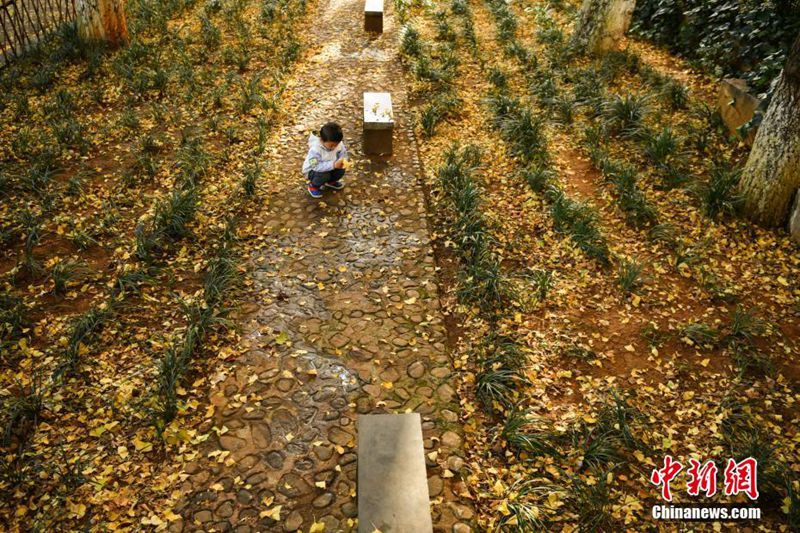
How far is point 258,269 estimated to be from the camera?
534 centimetres

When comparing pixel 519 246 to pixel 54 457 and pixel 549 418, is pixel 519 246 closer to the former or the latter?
pixel 549 418

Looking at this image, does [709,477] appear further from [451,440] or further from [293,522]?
[293,522]

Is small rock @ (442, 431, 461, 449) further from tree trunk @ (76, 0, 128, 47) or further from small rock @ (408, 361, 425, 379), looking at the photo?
tree trunk @ (76, 0, 128, 47)

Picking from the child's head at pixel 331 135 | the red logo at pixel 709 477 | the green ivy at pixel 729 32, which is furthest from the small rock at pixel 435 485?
the green ivy at pixel 729 32

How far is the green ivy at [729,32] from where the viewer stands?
6973mm

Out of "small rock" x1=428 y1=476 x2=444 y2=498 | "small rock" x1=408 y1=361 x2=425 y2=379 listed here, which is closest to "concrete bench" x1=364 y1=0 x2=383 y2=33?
"small rock" x1=408 y1=361 x2=425 y2=379

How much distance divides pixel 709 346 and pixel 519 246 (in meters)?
2.14

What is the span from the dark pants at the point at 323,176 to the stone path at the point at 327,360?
0.19 m

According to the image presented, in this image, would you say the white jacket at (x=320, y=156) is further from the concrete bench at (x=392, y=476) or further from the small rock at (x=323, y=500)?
the small rock at (x=323, y=500)

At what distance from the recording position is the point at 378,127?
7.05 metres

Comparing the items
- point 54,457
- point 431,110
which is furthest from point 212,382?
point 431,110

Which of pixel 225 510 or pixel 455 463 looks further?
pixel 455 463

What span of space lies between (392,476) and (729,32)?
29.1 ft

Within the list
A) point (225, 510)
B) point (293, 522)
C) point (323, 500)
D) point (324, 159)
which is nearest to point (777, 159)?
point (324, 159)
